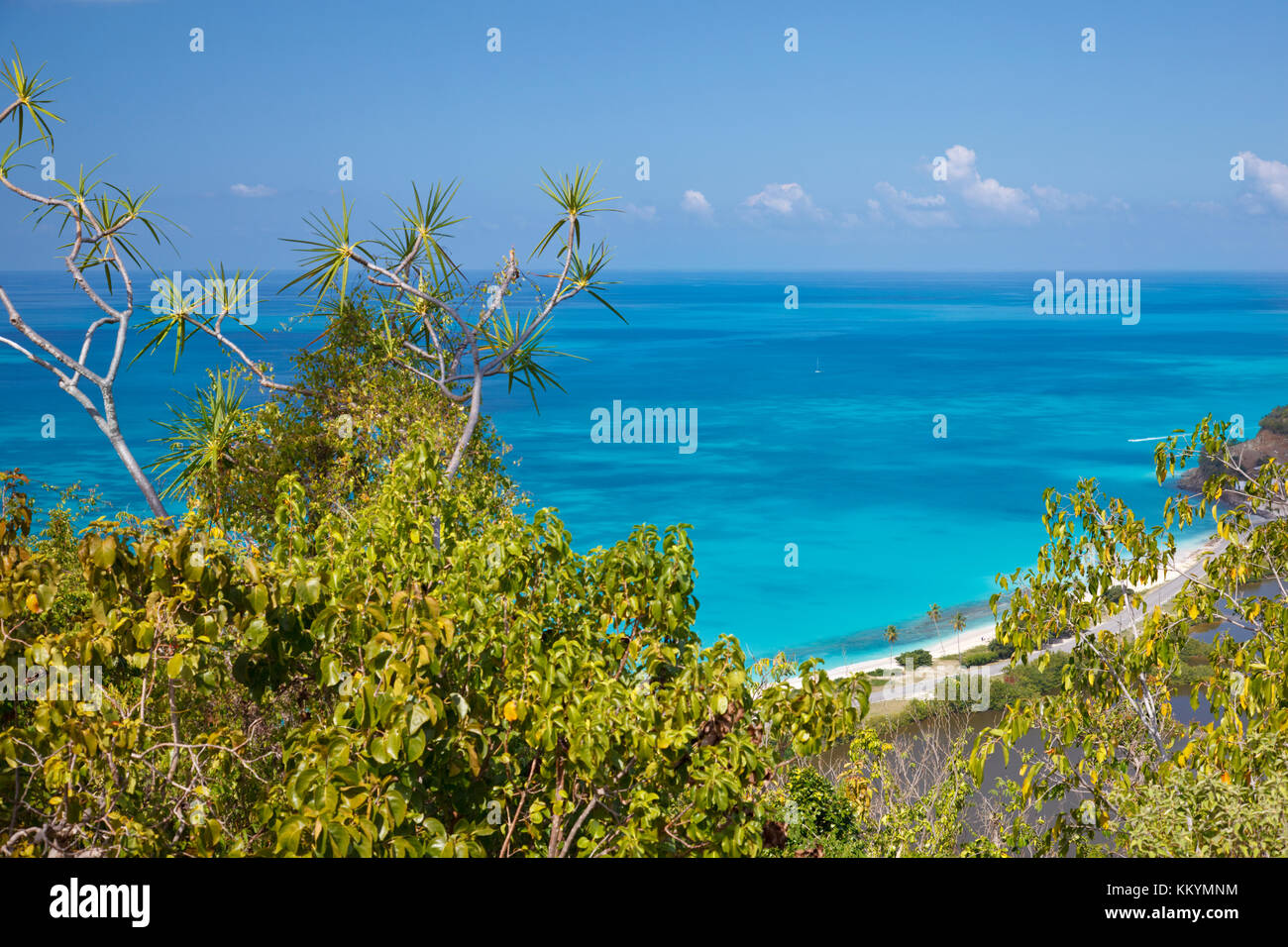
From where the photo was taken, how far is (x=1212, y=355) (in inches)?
4732

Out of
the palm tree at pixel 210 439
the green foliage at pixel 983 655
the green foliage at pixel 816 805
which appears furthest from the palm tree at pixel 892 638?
the palm tree at pixel 210 439

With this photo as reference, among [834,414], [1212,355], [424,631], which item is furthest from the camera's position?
[1212,355]

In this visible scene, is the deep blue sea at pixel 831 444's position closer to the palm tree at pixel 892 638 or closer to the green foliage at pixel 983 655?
the palm tree at pixel 892 638

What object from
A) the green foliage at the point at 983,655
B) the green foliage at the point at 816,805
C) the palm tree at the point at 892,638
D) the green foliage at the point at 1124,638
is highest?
the green foliage at the point at 1124,638

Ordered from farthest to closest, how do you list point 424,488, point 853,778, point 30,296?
1. point 30,296
2. point 853,778
3. point 424,488

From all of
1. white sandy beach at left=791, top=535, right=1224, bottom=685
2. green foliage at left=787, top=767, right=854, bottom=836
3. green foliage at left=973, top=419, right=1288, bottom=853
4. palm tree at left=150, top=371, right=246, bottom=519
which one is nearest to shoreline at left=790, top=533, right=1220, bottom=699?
white sandy beach at left=791, top=535, right=1224, bottom=685

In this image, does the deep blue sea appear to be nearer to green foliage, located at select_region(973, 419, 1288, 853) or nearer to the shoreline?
the shoreline

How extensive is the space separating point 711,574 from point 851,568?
7385mm

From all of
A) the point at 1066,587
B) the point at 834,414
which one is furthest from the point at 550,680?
the point at 834,414

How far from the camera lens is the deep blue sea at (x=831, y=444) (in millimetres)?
48062

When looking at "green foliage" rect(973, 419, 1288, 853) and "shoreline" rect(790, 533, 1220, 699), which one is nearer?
"green foliage" rect(973, 419, 1288, 853)

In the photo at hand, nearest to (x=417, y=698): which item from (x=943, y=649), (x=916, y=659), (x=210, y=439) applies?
(x=210, y=439)

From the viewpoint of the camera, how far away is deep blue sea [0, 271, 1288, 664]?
48.1 metres
